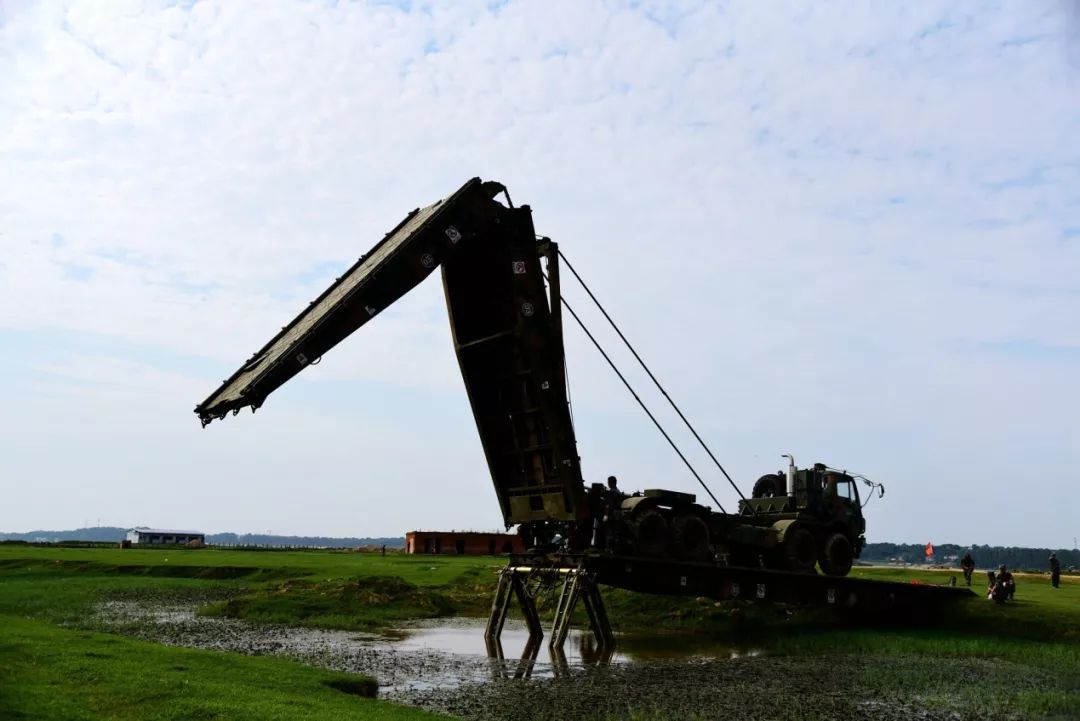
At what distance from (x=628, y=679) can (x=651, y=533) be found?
19.4ft

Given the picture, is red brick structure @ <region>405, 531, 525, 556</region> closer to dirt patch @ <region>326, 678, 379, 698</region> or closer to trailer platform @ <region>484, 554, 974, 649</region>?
trailer platform @ <region>484, 554, 974, 649</region>

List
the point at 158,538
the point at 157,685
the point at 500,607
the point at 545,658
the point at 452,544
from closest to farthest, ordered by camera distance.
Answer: the point at 157,685
the point at 545,658
the point at 500,607
the point at 452,544
the point at 158,538

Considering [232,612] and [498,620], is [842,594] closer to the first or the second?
[498,620]

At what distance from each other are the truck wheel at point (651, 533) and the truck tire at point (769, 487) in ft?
20.1

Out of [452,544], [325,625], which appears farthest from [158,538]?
[325,625]

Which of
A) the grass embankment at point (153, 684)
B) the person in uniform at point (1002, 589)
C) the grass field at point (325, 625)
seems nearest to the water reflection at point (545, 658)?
the grass field at point (325, 625)

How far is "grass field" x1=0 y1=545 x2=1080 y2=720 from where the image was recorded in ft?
40.8

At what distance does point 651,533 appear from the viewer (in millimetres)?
22766

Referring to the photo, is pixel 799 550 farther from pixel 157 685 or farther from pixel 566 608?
pixel 157 685

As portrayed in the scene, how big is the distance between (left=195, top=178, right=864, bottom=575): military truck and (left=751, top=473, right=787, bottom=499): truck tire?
3.98 metres

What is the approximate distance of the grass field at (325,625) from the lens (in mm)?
12430

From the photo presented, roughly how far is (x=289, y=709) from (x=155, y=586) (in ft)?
91.7

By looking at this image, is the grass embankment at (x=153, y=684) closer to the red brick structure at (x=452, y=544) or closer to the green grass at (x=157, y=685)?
the green grass at (x=157, y=685)

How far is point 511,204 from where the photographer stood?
22078mm
